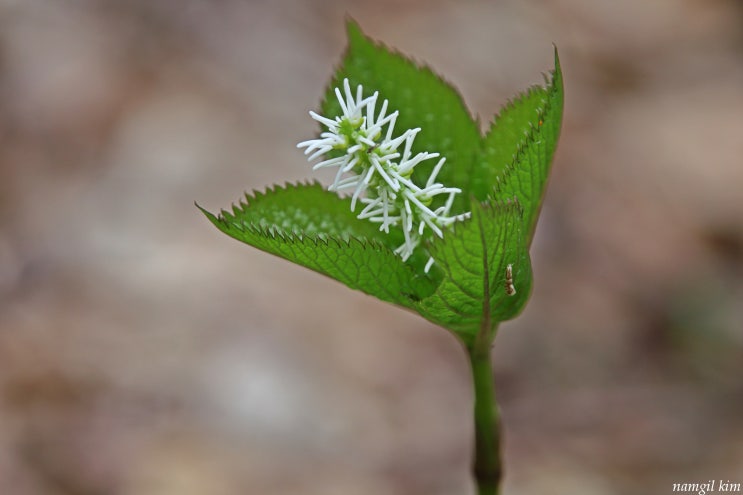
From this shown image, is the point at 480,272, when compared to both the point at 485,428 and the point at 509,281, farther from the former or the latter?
the point at 485,428

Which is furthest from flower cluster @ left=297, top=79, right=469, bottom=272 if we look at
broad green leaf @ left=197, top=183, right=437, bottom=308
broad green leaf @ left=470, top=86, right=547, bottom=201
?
broad green leaf @ left=470, top=86, right=547, bottom=201

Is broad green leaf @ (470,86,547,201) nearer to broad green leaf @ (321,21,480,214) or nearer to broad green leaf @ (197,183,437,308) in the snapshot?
broad green leaf @ (321,21,480,214)

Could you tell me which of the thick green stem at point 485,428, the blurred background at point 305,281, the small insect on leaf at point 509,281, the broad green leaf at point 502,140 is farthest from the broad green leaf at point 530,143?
the blurred background at point 305,281

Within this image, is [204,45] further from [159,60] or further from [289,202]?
[289,202]

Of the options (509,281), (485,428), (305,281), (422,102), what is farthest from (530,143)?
(305,281)

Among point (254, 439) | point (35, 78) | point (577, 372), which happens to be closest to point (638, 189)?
point (577, 372)

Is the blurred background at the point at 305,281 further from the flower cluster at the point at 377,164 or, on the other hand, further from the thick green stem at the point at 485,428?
the flower cluster at the point at 377,164
